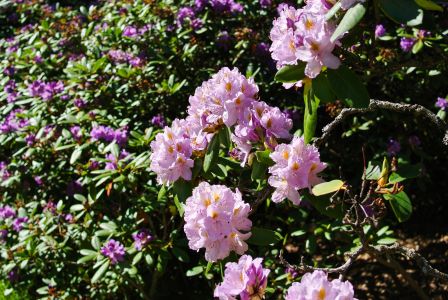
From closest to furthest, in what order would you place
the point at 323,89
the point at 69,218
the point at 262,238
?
1. the point at 323,89
2. the point at 262,238
3. the point at 69,218

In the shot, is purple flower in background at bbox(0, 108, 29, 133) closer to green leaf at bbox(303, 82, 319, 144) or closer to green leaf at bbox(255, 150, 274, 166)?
green leaf at bbox(255, 150, 274, 166)

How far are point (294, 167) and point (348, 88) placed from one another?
0.79 ft

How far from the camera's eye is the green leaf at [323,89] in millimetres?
1357

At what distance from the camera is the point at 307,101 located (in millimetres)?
1475

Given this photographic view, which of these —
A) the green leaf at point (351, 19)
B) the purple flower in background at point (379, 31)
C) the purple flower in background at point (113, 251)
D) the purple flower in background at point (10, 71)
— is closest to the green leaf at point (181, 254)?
the purple flower in background at point (113, 251)

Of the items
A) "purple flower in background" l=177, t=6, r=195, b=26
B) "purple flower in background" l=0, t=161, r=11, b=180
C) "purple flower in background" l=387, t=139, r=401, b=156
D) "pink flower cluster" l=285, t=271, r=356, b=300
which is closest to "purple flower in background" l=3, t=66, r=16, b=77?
"purple flower in background" l=0, t=161, r=11, b=180

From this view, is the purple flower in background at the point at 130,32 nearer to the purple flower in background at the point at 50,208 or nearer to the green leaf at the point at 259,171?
the purple flower in background at the point at 50,208

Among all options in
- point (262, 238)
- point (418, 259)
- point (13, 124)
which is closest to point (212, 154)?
point (262, 238)

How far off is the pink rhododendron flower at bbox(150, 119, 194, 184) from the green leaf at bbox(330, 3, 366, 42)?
65cm

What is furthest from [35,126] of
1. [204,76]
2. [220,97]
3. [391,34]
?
[391,34]

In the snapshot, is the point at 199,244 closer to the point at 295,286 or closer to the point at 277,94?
the point at 295,286

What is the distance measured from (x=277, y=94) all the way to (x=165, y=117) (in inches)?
27.4

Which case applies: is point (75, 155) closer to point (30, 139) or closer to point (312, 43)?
point (30, 139)

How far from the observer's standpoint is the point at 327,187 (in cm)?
140
